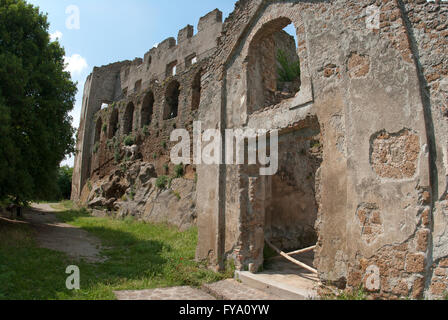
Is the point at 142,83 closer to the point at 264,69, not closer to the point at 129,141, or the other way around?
the point at 129,141

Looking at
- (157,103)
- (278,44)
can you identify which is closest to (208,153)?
(278,44)

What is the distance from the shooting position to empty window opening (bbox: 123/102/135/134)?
18.4 meters

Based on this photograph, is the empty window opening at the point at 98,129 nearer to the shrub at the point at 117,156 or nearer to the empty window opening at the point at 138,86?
the empty window opening at the point at 138,86

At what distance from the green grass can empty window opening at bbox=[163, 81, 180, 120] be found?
24.5 ft

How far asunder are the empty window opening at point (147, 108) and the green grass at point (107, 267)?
883 cm

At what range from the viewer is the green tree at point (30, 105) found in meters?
8.28

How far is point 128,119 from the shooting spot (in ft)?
60.9

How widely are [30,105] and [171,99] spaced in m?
7.42

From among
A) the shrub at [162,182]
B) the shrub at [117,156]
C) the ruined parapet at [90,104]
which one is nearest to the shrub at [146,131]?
the shrub at [117,156]

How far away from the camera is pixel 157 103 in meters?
15.8

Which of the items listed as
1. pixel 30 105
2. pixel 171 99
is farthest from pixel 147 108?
pixel 30 105

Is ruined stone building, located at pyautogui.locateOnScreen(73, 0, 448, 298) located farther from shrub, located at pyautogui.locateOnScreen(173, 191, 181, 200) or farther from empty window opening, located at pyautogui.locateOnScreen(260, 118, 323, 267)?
shrub, located at pyautogui.locateOnScreen(173, 191, 181, 200)

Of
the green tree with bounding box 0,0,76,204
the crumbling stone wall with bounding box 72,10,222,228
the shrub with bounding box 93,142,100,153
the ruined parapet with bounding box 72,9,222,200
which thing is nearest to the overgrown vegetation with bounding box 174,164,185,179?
the crumbling stone wall with bounding box 72,10,222,228

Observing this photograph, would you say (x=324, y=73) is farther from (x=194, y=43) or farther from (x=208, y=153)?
(x=194, y=43)
